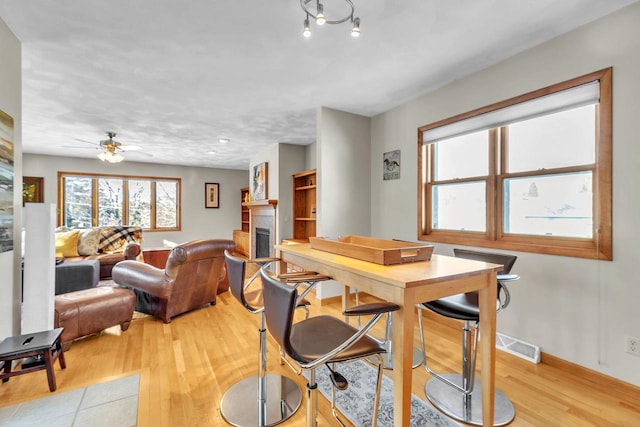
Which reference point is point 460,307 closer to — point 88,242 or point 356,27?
point 356,27

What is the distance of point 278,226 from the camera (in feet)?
16.7

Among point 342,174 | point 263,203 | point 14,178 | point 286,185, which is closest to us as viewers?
point 14,178

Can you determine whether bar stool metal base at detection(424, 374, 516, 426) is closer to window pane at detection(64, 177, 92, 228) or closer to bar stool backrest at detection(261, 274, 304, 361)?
bar stool backrest at detection(261, 274, 304, 361)

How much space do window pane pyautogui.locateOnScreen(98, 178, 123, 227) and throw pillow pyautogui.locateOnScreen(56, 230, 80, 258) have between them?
234cm

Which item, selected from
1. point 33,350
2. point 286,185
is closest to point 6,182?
point 33,350

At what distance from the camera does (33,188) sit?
608cm

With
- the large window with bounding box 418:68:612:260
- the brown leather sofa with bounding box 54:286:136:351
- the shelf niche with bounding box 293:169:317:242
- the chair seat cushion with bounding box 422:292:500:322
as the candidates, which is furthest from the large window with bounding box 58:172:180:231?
the chair seat cushion with bounding box 422:292:500:322

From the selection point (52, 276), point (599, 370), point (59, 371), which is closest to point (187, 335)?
point (59, 371)

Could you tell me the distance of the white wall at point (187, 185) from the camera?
244 inches

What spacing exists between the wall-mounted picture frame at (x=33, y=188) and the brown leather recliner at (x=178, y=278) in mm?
4640

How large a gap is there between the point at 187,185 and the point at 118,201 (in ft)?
5.16

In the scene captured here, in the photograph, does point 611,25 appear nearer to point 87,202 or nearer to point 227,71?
point 227,71

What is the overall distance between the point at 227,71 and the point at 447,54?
1.87m

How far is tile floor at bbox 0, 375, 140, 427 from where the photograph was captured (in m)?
1.61
